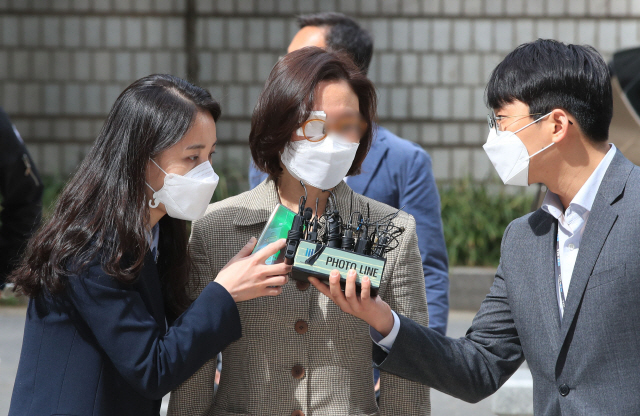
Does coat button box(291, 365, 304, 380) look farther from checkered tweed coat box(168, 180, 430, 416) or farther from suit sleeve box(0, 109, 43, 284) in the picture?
suit sleeve box(0, 109, 43, 284)

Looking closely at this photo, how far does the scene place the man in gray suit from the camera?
184cm

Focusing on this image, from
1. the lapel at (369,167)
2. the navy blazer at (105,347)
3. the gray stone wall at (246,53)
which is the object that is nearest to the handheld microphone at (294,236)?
the navy blazer at (105,347)

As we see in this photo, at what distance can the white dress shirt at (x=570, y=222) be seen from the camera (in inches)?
79.1

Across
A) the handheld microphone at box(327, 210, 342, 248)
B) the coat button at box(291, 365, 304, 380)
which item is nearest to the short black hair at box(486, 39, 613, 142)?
the handheld microphone at box(327, 210, 342, 248)

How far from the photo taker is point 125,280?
6.08ft

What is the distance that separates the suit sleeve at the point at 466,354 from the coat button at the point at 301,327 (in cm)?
21

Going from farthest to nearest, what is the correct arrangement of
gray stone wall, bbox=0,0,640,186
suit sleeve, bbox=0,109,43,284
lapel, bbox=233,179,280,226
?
gray stone wall, bbox=0,0,640,186, suit sleeve, bbox=0,109,43,284, lapel, bbox=233,179,280,226

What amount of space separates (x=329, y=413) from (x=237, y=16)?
7085 millimetres

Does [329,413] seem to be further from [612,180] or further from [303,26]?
[303,26]

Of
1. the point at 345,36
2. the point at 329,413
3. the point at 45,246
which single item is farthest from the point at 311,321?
the point at 345,36

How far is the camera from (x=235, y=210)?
2277 millimetres

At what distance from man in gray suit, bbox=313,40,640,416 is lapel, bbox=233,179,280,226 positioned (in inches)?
18.0

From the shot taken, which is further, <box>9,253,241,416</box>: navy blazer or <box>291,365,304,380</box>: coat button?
<box>291,365,304,380</box>: coat button

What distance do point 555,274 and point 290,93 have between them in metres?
0.92
